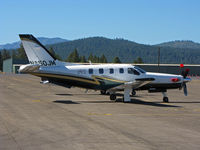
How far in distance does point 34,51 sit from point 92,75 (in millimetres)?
4620

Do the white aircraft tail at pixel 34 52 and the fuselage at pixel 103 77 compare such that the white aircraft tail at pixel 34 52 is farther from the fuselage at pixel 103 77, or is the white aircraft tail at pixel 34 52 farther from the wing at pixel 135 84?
the wing at pixel 135 84

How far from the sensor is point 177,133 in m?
13.0

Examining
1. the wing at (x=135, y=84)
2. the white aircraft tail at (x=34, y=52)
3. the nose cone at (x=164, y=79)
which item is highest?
the white aircraft tail at (x=34, y=52)

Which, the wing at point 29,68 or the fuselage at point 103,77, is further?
the fuselage at point 103,77

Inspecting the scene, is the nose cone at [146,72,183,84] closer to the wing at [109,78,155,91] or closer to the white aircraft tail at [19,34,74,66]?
the wing at [109,78,155,91]

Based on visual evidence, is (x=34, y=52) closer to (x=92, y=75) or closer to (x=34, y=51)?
(x=34, y=51)

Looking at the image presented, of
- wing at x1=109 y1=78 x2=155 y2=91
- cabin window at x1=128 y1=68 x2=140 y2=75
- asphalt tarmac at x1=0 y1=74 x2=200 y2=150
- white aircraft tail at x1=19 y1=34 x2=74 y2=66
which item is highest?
white aircraft tail at x1=19 y1=34 x2=74 y2=66

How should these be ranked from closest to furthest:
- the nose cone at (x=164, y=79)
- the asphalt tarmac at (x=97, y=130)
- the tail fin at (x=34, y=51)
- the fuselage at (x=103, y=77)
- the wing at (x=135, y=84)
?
the asphalt tarmac at (x=97, y=130), the wing at (x=135, y=84), the tail fin at (x=34, y=51), the fuselage at (x=103, y=77), the nose cone at (x=164, y=79)

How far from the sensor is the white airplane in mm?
24391

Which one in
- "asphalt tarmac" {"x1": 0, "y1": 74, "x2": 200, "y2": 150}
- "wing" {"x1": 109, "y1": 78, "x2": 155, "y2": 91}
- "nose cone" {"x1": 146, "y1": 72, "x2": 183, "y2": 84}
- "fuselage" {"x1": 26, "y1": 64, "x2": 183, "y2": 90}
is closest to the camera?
"asphalt tarmac" {"x1": 0, "y1": 74, "x2": 200, "y2": 150}

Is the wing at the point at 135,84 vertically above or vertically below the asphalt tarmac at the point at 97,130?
above

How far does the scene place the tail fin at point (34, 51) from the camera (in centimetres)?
2436

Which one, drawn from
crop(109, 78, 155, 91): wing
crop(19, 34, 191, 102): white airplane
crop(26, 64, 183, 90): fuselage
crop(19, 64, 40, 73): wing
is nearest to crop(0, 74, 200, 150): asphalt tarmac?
crop(19, 64, 40, 73): wing

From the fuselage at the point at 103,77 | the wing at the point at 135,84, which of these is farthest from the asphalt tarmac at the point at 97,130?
the fuselage at the point at 103,77
